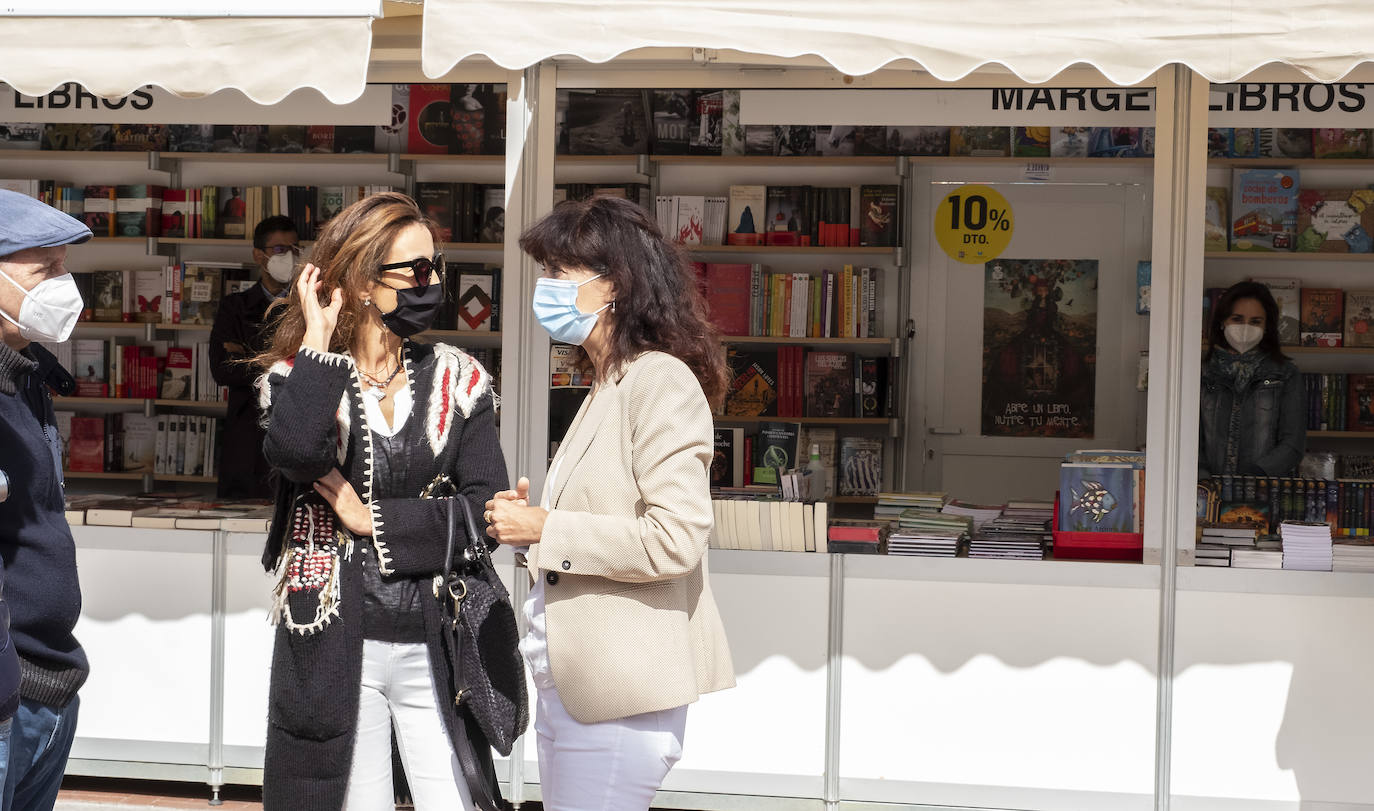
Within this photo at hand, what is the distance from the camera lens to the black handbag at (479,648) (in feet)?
7.82

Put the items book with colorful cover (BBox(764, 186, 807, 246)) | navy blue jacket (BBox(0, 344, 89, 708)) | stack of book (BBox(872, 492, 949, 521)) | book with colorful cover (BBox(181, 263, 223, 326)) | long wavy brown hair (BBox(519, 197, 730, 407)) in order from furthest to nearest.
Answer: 1. book with colorful cover (BBox(181, 263, 223, 326))
2. book with colorful cover (BBox(764, 186, 807, 246))
3. stack of book (BBox(872, 492, 949, 521))
4. long wavy brown hair (BBox(519, 197, 730, 407))
5. navy blue jacket (BBox(0, 344, 89, 708))

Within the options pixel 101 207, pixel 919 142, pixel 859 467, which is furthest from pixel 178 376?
pixel 919 142

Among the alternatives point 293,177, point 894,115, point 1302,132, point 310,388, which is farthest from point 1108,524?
point 293,177

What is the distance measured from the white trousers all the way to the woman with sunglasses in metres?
0.21

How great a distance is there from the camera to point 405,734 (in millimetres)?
2422

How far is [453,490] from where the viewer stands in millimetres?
2576

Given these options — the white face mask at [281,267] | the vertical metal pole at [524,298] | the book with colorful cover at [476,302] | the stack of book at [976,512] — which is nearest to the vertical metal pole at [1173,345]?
the stack of book at [976,512]

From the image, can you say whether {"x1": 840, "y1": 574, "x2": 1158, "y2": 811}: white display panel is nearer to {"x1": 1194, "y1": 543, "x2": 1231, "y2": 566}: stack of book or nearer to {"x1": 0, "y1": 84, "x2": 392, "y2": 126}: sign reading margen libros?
{"x1": 1194, "y1": 543, "x2": 1231, "y2": 566}: stack of book

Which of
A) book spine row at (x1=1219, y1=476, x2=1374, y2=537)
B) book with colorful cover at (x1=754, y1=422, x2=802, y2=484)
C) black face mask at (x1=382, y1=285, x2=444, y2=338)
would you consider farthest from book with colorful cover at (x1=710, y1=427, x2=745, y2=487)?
black face mask at (x1=382, y1=285, x2=444, y2=338)

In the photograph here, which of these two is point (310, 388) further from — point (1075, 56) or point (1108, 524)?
point (1108, 524)

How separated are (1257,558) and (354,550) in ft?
9.27

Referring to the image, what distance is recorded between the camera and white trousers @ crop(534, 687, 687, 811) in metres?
2.25

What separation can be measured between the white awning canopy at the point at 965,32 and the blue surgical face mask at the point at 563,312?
1.12 m

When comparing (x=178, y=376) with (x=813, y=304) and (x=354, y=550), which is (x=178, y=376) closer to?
(x=813, y=304)
